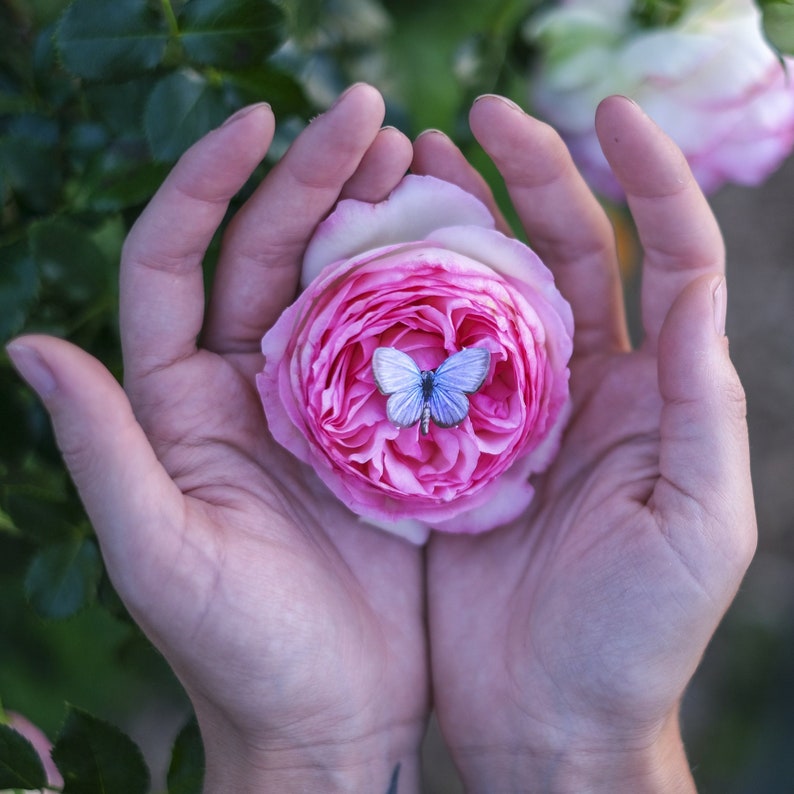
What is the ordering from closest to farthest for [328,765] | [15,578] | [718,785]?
[328,765] < [15,578] < [718,785]

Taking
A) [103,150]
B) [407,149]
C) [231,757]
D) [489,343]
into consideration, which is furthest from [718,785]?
[103,150]

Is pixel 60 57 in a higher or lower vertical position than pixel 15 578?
higher

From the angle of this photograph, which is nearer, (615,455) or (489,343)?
(489,343)

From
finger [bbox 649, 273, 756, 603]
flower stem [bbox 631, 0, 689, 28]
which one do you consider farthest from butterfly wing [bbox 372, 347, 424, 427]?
flower stem [bbox 631, 0, 689, 28]

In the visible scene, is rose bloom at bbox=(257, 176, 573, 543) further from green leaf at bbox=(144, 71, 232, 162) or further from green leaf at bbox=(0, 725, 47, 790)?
→ green leaf at bbox=(0, 725, 47, 790)

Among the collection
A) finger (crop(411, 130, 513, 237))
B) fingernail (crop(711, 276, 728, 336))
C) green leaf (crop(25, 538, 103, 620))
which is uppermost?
finger (crop(411, 130, 513, 237))

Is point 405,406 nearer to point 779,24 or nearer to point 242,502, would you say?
point 242,502

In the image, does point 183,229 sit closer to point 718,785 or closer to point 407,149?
point 407,149
